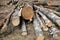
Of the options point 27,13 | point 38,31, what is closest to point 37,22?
point 27,13

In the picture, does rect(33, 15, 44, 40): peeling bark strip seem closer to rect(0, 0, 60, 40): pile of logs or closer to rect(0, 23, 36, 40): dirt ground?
rect(0, 0, 60, 40): pile of logs

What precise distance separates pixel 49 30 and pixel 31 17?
866 millimetres

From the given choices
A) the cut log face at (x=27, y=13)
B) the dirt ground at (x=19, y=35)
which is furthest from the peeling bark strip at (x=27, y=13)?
the dirt ground at (x=19, y=35)

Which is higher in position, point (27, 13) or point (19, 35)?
point (27, 13)

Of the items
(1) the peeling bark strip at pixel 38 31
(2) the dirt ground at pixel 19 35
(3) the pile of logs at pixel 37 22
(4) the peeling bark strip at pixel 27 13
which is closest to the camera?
(1) the peeling bark strip at pixel 38 31

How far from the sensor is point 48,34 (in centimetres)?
397

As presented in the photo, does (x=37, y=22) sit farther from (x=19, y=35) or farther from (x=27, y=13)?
(x=19, y=35)

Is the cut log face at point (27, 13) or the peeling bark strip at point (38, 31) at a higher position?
the cut log face at point (27, 13)

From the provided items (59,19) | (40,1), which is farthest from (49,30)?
(40,1)

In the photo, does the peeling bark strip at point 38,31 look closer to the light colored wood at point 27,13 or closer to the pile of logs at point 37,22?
the pile of logs at point 37,22

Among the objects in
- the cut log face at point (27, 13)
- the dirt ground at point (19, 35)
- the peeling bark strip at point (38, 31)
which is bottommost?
the dirt ground at point (19, 35)

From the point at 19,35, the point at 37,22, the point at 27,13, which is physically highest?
the point at 27,13

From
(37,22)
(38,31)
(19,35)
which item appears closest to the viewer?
(38,31)

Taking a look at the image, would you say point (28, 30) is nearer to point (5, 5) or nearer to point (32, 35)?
point (32, 35)
